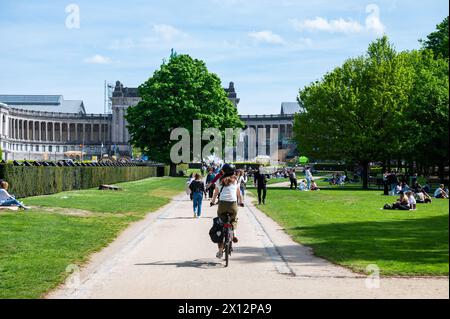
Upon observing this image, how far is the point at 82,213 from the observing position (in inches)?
1089

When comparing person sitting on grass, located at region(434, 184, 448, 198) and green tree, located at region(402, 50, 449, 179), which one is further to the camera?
green tree, located at region(402, 50, 449, 179)

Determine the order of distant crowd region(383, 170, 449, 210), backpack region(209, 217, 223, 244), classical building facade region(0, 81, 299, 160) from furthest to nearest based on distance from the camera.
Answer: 1. classical building facade region(0, 81, 299, 160)
2. distant crowd region(383, 170, 449, 210)
3. backpack region(209, 217, 223, 244)

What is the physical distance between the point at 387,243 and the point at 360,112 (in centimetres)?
4217

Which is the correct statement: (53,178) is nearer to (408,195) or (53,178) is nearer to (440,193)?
(408,195)

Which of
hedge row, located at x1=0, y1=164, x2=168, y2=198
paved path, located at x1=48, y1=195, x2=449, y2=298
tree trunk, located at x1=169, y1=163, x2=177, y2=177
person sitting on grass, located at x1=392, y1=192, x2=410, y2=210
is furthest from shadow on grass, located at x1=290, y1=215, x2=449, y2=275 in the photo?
tree trunk, located at x1=169, y1=163, x2=177, y2=177

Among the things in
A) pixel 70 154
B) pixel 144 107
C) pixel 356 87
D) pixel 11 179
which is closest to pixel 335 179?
pixel 356 87

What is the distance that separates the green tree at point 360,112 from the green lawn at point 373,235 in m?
24.2

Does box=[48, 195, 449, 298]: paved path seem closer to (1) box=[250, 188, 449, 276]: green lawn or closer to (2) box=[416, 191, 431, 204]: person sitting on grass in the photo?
(1) box=[250, 188, 449, 276]: green lawn

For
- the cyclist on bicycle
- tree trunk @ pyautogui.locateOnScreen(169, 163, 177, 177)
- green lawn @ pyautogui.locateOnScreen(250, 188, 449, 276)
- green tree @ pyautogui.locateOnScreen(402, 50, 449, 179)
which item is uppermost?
green tree @ pyautogui.locateOnScreen(402, 50, 449, 179)

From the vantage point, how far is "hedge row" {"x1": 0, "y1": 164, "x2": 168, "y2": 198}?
114ft

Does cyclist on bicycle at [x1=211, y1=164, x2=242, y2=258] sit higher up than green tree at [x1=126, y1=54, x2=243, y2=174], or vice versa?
green tree at [x1=126, y1=54, x2=243, y2=174]

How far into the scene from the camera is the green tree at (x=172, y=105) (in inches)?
3076

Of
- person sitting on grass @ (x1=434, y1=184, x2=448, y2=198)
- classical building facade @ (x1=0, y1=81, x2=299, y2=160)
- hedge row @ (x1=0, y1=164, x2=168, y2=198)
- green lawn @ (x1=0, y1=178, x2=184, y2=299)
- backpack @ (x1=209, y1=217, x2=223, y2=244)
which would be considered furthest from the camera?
classical building facade @ (x1=0, y1=81, x2=299, y2=160)
